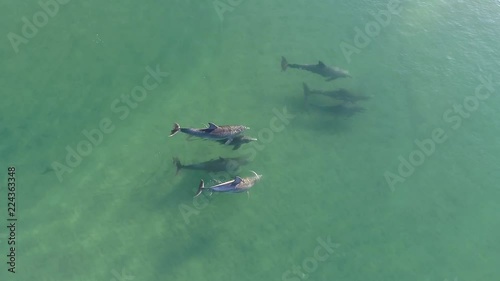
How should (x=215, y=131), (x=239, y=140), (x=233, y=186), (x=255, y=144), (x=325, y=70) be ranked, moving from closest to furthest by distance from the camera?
1. (x=233, y=186)
2. (x=215, y=131)
3. (x=239, y=140)
4. (x=255, y=144)
5. (x=325, y=70)

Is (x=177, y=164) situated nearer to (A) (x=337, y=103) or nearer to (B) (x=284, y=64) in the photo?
(B) (x=284, y=64)

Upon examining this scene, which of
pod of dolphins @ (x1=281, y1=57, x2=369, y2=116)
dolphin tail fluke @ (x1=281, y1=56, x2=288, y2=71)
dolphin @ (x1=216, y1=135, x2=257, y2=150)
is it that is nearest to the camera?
dolphin @ (x1=216, y1=135, x2=257, y2=150)

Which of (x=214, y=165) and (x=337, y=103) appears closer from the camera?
(x=214, y=165)

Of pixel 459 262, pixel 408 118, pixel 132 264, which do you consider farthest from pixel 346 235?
pixel 132 264

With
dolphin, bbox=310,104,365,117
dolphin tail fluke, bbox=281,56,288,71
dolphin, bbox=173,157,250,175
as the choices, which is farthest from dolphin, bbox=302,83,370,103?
dolphin, bbox=173,157,250,175

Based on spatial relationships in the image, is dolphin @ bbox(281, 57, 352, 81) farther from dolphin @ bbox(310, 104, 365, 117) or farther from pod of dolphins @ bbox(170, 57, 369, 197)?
dolphin @ bbox(310, 104, 365, 117)

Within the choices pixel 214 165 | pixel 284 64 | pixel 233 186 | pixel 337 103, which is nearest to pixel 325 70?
pixel 337 103

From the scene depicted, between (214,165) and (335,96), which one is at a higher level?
(335,96)
